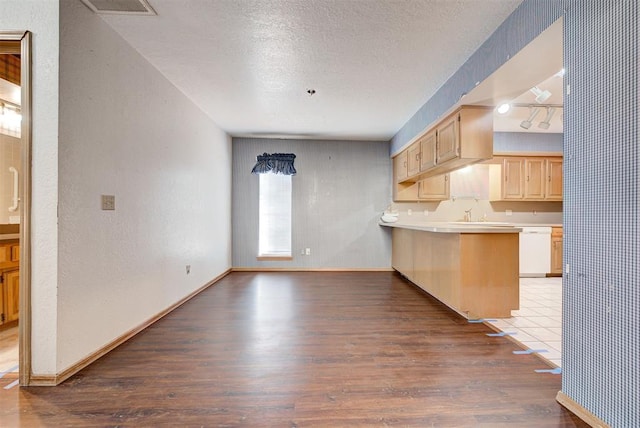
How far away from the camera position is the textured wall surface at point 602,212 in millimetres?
1364

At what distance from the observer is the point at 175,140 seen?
3502 mm

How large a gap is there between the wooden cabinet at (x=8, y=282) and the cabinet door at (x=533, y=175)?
720 centimetres

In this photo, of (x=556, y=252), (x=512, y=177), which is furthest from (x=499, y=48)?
(x=556, y=252)

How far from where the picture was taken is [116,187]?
246 centimetres

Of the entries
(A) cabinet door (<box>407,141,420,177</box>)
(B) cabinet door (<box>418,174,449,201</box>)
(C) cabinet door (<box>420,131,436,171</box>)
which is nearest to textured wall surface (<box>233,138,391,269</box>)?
(B) cabinet door (<box>418,174,449,201</box>)

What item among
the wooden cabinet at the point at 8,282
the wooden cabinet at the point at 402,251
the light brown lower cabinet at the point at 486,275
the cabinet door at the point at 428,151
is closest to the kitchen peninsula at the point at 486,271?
the light brown lower cabinet at the point at 486,275

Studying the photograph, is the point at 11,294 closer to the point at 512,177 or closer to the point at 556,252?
the point at 512,177

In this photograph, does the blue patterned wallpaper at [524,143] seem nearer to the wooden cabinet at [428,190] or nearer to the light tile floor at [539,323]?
the wooden cabinet at [428,190]

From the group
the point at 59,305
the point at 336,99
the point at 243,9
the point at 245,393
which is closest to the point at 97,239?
the point at 59,305

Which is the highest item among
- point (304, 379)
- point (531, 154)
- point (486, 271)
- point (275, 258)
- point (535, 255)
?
point (531, 154)

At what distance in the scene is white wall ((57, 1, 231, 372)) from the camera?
6.53ft

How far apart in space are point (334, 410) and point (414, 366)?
769 mm

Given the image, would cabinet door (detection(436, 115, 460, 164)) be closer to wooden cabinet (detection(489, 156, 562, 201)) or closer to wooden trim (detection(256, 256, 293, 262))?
wooden cabinet (detection(489, 156, 562, 201))

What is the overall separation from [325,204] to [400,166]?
1583 millimetres
